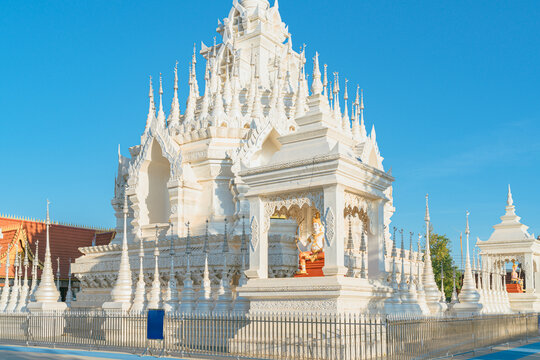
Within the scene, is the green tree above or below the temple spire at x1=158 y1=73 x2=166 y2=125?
below

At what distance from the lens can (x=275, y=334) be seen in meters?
13.0

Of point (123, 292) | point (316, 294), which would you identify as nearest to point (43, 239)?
point (123, 292)

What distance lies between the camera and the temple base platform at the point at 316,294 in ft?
40.7

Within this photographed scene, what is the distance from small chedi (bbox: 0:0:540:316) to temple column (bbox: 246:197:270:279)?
25 mm

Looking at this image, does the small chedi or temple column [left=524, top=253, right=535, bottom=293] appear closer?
the small chedi

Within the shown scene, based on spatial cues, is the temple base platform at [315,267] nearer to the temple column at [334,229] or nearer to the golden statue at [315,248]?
the golden statue at [315,248]

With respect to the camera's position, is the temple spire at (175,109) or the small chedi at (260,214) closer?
the small chedi at (260,214)

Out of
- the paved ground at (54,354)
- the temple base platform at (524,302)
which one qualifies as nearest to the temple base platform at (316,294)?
the paved ground at (54,354)

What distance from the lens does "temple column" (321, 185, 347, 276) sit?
496 inches

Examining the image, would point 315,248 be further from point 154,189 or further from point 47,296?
point 154,189

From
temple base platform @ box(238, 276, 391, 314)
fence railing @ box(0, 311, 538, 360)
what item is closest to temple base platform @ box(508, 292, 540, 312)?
fence railing @ box(0, 311, 538, 360)

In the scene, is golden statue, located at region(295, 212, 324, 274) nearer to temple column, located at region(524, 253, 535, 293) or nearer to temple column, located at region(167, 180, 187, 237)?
temple column, located at region(167, 180, 187, 237)

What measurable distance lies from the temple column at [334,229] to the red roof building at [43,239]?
951 inches

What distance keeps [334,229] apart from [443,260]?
31.7 m
